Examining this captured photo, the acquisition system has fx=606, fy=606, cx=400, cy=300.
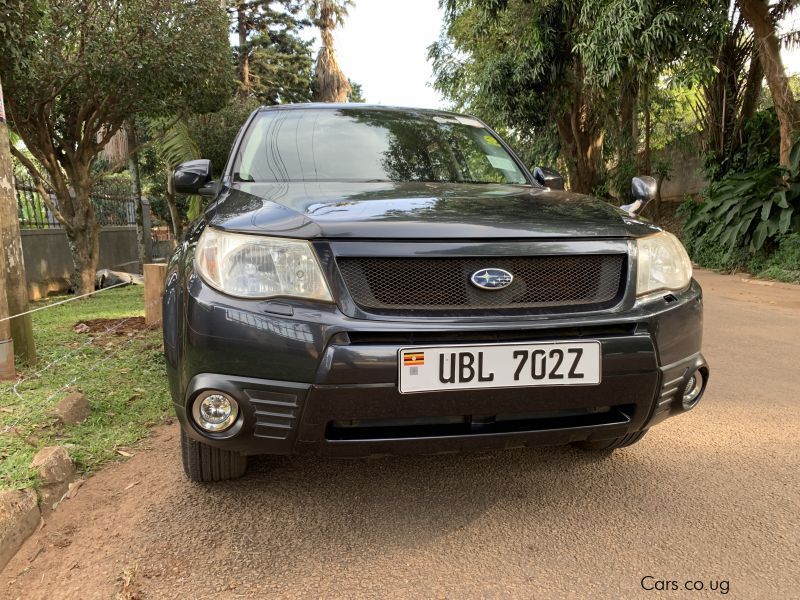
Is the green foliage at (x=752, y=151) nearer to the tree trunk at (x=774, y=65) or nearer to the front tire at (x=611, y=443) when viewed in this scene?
the tree trunk at (x=774, y=65)

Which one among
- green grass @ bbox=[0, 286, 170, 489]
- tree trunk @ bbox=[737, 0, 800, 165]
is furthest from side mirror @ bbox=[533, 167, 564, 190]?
tree trunk @ bbox=[737, 0, 800, 165]

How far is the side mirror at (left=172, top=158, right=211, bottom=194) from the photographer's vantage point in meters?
2.92

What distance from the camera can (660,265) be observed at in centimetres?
209

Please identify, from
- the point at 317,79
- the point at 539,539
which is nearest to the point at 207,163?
the point at 539,539

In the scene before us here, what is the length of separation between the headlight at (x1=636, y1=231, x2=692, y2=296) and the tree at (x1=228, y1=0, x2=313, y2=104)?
2497 centimetres

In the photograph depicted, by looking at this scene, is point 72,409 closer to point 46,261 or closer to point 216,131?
point 46,261

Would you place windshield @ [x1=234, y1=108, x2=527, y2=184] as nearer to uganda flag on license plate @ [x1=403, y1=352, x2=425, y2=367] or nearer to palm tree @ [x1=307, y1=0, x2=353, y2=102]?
uganda flag on license plate @ [x1=403, y1=352, x2=425, y2=367]

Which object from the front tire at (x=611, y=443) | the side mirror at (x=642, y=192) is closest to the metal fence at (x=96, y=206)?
the side mirror at (x=642, y=192)

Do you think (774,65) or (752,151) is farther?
(752,151)

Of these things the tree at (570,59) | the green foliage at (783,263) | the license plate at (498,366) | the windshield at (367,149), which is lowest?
the green foliage at (783,263)

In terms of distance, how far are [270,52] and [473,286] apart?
27.3 metres

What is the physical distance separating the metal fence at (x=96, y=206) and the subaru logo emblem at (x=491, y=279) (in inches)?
237

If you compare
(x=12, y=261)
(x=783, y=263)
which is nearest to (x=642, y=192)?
(x=12, y=261)

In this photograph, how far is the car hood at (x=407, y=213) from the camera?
1.84 metres
